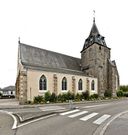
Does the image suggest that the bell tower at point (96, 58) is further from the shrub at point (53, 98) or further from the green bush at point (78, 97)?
the shrub at point (53, 98)

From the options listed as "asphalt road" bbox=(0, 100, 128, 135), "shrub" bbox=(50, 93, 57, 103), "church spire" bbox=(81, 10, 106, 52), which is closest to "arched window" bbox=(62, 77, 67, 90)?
"shrub" bbox=(50, 93, 57, 103)

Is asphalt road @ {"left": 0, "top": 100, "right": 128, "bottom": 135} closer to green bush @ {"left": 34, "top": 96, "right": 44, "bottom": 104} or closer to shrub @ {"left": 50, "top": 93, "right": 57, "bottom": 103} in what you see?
green bush @ {"left": 34, "top": 96, "right": 44, "bottom": 104}

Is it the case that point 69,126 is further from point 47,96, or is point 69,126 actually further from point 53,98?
point 53,98

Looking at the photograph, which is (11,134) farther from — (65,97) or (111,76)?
(111,76)

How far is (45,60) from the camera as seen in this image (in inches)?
1602

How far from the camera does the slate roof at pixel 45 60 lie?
3670 cm

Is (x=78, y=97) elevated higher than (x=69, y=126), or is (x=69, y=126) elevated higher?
(x=69, y=126)

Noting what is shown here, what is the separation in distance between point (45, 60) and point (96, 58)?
12016mm

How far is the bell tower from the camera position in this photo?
46.4 metres

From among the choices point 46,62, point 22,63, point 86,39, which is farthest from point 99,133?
point 86,39

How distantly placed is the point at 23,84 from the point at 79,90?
13.6 metres

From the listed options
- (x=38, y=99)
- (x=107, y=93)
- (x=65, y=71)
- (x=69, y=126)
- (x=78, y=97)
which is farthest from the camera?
(x=107, y=93)

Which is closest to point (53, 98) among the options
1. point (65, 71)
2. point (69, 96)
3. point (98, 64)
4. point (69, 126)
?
point (69, 96)

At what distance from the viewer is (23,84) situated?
3188 cm
